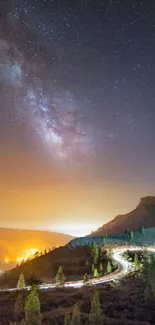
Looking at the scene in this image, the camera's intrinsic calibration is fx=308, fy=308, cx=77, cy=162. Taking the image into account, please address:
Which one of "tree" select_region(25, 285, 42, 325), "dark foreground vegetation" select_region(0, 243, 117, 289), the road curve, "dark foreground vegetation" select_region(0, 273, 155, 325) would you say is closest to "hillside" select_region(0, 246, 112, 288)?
"dark foreground vegetation" select_region(0, 243, 117, 289)

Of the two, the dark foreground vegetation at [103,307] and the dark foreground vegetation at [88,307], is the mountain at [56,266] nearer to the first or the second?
the dark foreground vegetation at [88,307]

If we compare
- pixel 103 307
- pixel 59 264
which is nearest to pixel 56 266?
pixel 59 264

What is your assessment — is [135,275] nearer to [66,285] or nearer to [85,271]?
[66,285]

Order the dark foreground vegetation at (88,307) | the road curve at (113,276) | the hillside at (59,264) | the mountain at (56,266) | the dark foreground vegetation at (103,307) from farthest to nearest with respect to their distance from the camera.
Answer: the mountain at (56,266) < the hillside at (59,264) < the road curve at (113,276) < the dark foreground vegetation at (103,307) < the dark foreground vegetation at (88,307)

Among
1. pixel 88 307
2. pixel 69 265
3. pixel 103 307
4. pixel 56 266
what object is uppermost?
pixel 69 265

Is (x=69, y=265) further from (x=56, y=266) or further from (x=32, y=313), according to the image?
(x=32, y=313)

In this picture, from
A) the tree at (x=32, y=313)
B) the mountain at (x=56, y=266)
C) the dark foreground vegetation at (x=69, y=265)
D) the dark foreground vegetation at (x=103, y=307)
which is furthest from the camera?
the mountain at (x=56, y=266)

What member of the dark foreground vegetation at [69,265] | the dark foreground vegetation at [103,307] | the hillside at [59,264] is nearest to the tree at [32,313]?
the dark foreground vegetation at [103,307]

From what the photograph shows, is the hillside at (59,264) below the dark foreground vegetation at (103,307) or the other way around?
the other way around

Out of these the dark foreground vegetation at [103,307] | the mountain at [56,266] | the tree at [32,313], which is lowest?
the dark foreground vegetation at [103,307]

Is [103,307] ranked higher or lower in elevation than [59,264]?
lower

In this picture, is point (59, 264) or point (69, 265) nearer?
point (69, 265)

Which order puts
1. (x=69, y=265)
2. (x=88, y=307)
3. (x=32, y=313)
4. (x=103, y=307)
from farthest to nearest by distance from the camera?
(x=69, y=265) < (x=88, y=307) < (x=103, y=307) < (x=32, y=313)

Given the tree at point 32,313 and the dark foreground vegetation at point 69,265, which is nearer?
the tree at point 32,313
